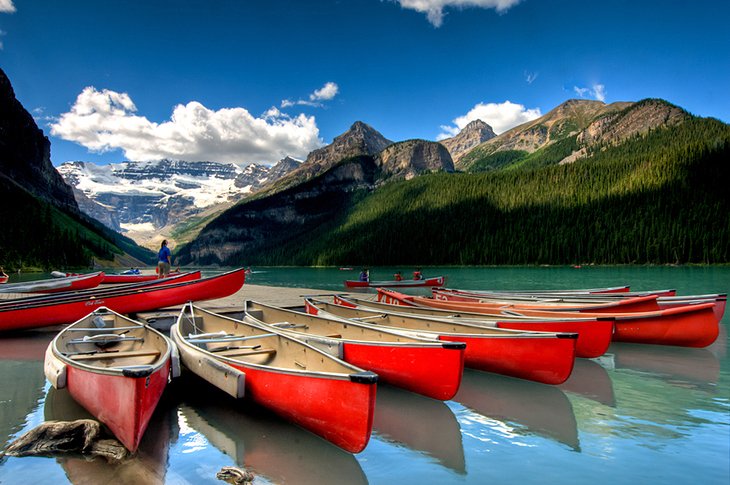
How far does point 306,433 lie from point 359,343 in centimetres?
270

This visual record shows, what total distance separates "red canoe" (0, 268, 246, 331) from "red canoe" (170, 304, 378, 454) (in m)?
9.94

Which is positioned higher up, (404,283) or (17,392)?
(404,283)

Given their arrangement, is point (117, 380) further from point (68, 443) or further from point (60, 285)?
point (60, 285)

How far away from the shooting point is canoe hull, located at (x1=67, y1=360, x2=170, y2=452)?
22.6ft

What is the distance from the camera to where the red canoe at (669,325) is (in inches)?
577

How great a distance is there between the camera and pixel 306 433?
8023 mm

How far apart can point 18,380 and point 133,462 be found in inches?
290

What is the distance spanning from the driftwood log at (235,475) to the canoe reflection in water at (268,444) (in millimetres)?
222

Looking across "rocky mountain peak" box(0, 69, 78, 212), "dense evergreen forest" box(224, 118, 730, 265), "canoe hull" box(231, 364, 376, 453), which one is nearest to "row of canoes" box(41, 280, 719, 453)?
"canoe hull" box(231, 364, 376, 453)

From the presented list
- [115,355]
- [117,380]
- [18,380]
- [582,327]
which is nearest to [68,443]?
[117,380]

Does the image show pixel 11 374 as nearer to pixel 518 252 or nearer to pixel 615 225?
pixel 518 252

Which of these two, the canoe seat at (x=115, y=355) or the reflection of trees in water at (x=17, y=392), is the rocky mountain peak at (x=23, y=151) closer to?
the reflection of trees in water at (x=17, y=392)

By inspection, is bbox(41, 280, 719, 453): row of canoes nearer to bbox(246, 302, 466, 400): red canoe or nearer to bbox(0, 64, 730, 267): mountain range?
bbox(246, 302, 466, 400): red canoe

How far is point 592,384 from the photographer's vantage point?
37.6 feet
